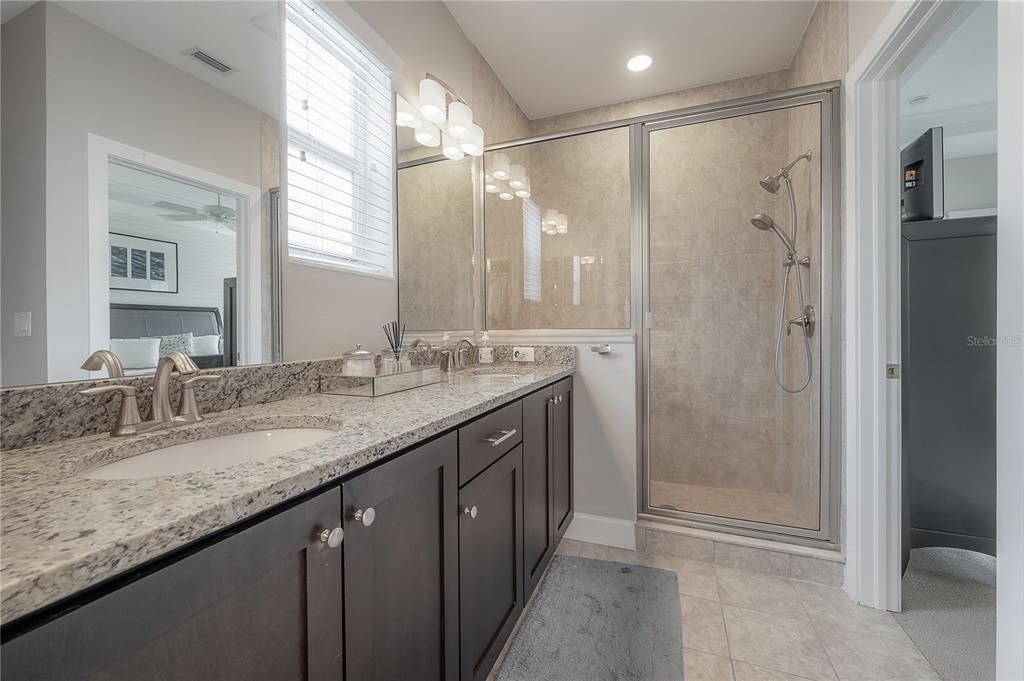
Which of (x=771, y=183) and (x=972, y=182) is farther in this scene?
(x=972, y=182)

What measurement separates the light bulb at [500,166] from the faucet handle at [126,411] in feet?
6.71

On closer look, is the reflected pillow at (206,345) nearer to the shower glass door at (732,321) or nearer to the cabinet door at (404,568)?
the cabinet door at (404,568)

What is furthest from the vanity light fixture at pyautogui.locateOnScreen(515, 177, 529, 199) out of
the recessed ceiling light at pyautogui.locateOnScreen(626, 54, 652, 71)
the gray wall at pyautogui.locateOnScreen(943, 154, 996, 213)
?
the gray wall at pyautogui.locateOnScreen(943, 154, 996, 213)

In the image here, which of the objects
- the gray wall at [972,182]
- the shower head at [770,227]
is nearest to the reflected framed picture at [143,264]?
the shower head at [770,227]

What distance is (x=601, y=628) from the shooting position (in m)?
1.49

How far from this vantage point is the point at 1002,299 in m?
0.96

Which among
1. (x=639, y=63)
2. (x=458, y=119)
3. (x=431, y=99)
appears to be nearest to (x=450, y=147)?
(x=458, y=119)

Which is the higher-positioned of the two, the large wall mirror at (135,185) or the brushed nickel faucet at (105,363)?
the large wall mirror at (135,185)

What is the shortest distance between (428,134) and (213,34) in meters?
1.00

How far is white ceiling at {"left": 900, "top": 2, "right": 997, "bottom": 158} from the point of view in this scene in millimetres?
2062

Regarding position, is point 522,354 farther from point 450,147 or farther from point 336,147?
point 336,147

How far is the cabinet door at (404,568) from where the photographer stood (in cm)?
67

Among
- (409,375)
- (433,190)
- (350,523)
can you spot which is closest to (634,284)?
(433,190)

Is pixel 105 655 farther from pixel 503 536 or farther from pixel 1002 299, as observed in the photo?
pixel 1002 299
